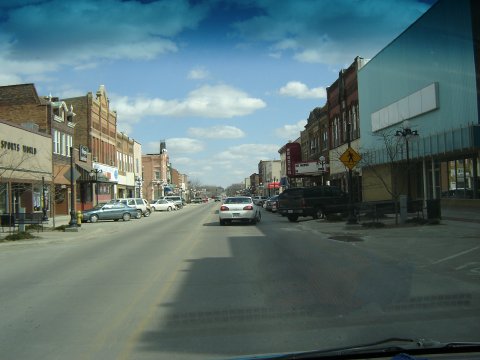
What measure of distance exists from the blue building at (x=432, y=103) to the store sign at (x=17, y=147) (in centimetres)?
2158

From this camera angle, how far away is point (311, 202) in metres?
27.5

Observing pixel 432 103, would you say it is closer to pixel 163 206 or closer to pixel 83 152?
pixel 83 152

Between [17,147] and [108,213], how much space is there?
7549mm

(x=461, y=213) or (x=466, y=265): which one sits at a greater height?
(x=461, y=213)

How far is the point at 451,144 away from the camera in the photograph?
85.8ft

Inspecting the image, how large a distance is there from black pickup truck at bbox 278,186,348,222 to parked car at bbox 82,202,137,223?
13.8 meters

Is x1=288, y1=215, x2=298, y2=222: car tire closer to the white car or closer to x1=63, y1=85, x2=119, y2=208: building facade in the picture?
the white car

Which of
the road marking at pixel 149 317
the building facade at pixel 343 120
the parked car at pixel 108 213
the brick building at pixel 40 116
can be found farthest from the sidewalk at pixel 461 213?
the brick building at pixel 40 116

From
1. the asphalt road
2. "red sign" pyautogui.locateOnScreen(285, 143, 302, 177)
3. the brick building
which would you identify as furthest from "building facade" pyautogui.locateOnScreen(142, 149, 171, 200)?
the asphalt road

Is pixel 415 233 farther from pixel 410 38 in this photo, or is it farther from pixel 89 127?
pixel 89 127

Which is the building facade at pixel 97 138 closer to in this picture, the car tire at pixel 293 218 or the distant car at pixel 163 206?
the distant car at pixel 163 206

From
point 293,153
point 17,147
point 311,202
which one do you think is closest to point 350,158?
point 311,202

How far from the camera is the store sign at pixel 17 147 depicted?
101 feet

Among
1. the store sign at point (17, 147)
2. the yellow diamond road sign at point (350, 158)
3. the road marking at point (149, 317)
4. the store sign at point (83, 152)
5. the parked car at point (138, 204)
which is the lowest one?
the road marking at point (149, 317)
